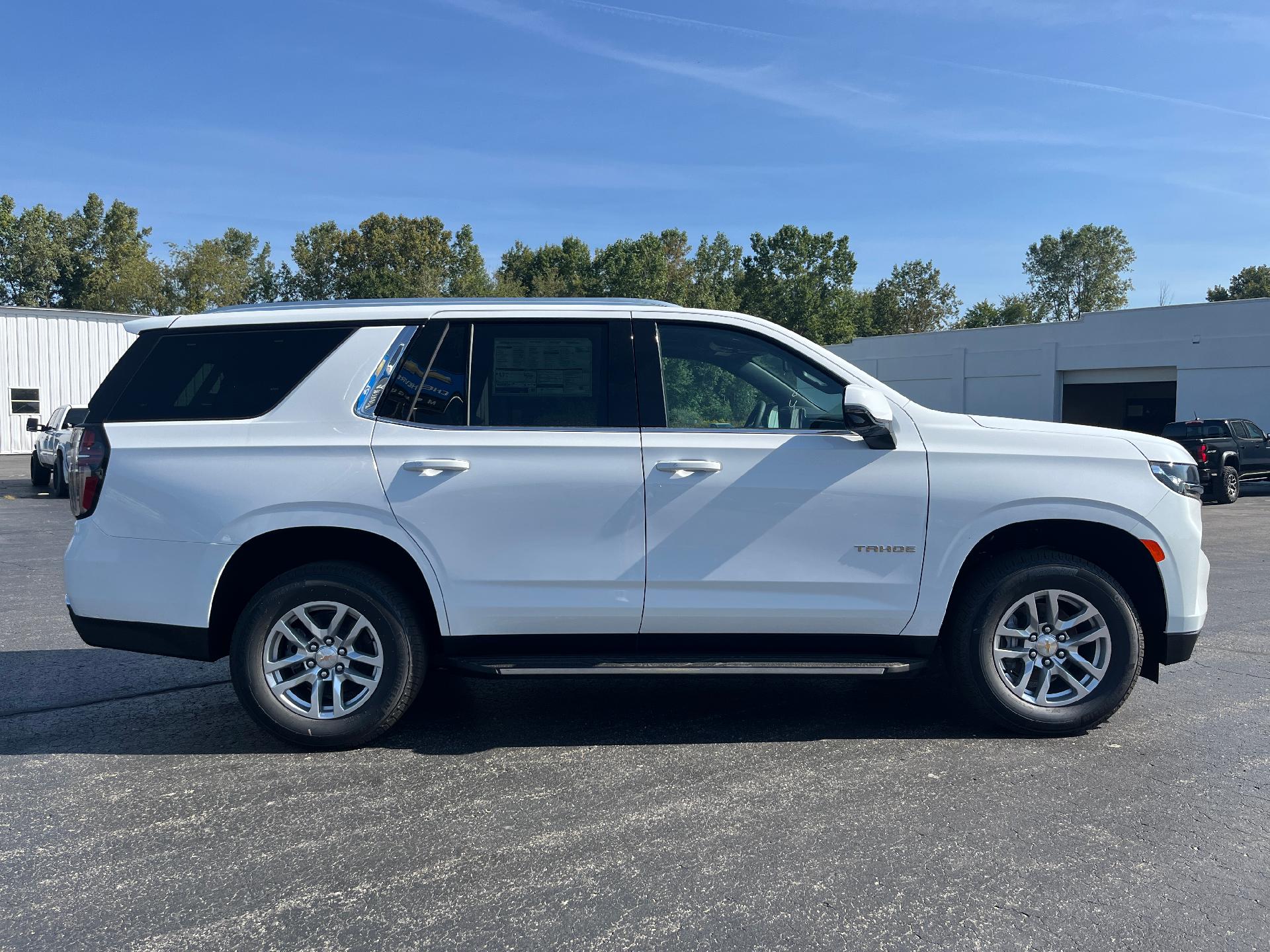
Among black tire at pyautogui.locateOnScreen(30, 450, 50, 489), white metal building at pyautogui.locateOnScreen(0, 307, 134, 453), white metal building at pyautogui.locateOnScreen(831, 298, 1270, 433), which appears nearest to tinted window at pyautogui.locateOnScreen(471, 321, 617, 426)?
black tire at pyautogui.locateOnScreen(30, 450, 50, 489)

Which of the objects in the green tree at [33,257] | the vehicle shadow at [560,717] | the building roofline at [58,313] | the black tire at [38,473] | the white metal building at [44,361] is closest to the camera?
the vehicle shadow at [560,717]

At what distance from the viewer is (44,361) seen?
37.3m

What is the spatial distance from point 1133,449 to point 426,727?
365 centimetres

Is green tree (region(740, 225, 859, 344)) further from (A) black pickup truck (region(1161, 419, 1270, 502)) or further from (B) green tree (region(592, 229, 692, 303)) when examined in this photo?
(A) black pickup truck (region(1161, 419, 1270, 502))

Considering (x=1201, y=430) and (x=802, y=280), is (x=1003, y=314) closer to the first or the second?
(x=802, y=280)

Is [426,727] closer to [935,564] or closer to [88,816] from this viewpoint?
[88,816]

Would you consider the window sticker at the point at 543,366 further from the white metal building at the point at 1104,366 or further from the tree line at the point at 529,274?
the tree line at the point at 529,274

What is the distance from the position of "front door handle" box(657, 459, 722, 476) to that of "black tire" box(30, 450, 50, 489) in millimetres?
21659

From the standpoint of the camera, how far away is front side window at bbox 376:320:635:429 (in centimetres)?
466

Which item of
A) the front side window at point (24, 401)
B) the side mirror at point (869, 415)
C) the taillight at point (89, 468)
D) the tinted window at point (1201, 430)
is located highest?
the front side window at point (24, 401)

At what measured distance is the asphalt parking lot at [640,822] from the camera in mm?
3018

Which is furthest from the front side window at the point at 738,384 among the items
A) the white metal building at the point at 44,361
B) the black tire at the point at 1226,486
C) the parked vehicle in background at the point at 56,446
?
the white metal building at the point at 44,361

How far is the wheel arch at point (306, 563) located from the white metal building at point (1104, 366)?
34.2 m

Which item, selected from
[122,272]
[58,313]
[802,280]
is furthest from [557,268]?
[58,313]
